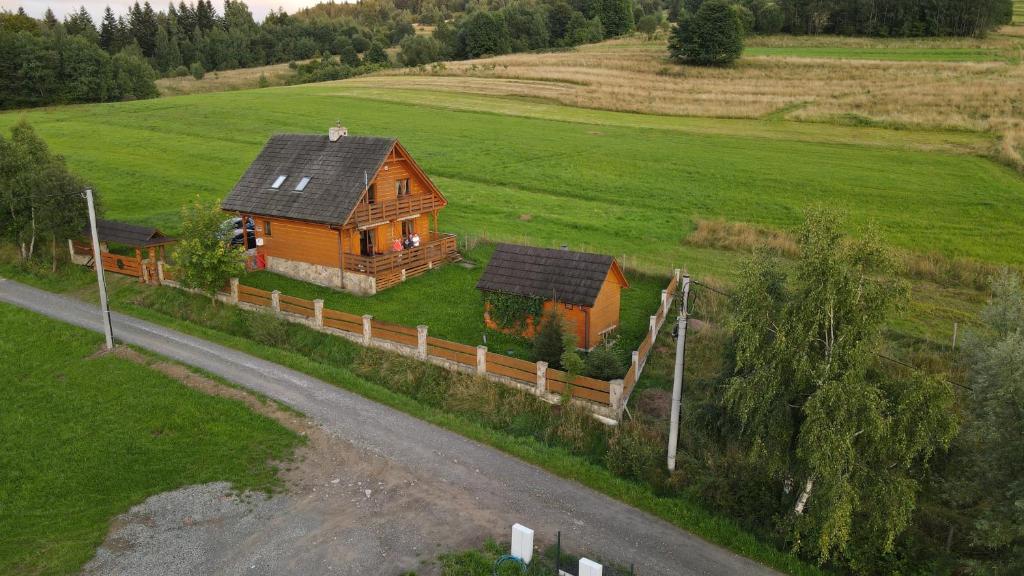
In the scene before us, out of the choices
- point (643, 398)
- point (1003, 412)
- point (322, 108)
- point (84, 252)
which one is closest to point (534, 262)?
point (643, 398)

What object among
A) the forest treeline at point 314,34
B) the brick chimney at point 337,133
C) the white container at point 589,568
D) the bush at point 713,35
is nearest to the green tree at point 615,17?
the forest treeline at point 314,34

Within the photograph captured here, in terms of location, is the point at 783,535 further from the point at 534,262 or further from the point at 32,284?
the point at 32,284

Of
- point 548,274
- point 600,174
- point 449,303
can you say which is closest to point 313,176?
point 449,303

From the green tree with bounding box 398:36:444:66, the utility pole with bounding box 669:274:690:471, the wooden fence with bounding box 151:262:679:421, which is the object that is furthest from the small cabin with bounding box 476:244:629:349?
the green tree with bounding box 398:36:444:66

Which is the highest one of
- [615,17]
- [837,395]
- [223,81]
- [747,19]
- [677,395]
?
[615,17]

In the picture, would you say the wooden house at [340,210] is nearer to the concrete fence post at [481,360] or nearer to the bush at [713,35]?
the concrete fence post at [481,360]

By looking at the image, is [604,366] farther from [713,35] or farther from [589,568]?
[713,35]
